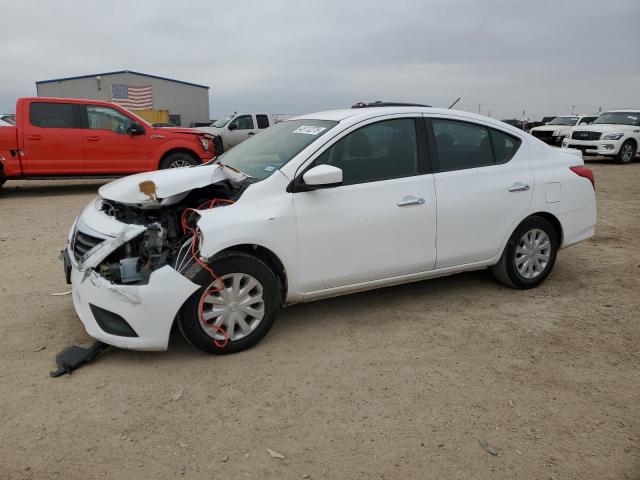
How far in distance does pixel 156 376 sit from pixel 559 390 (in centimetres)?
246

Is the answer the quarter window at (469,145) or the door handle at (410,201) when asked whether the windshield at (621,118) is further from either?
the door handle at (410,201)

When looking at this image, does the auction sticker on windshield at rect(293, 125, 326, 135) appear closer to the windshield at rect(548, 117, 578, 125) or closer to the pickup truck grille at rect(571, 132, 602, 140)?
the pickup truck grille at rect(571, 132, 602, 140)

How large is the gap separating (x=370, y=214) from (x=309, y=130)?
85 cm

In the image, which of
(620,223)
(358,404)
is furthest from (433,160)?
(620,223)

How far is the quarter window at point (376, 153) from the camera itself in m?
3.96

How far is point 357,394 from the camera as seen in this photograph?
3154 mm

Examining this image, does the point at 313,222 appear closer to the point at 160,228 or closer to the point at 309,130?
the point at 309,130

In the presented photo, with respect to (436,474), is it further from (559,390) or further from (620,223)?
(620,223)

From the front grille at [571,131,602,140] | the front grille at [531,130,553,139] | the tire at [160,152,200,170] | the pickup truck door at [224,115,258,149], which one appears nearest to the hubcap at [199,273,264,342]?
the tire at [160,152,200,170]

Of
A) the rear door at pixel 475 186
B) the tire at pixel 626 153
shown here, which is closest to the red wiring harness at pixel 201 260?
the rear door at pixel 475 186

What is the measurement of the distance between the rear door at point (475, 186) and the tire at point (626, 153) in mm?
14813

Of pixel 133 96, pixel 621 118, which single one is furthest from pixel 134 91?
pixel 621 118

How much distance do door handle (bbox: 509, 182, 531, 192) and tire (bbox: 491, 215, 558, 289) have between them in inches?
11.2

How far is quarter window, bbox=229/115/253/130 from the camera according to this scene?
19.0m
